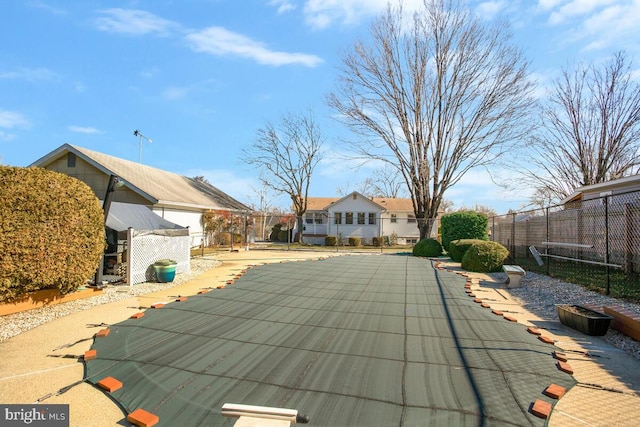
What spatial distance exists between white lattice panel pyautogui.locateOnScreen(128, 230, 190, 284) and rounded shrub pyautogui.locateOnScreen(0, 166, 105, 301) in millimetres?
1584

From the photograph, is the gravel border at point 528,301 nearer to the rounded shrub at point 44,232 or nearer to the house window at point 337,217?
the rounded shrub at point 44,232

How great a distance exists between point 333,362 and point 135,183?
14.0m

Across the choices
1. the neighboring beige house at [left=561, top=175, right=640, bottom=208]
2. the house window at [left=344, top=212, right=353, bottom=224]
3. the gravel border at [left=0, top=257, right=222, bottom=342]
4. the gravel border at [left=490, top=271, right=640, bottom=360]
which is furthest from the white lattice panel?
the house window at [left=344, top=212, right=353, bottom=224]

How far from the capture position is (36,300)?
229 inches

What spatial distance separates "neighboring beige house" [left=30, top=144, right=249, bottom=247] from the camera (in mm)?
14609

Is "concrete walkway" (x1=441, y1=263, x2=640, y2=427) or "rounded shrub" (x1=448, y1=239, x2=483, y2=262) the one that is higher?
"rounded shrub" (x1=448, y1=239, x2=483, y2=262)

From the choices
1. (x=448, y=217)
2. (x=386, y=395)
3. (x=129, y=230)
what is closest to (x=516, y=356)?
(x=386, y=395)

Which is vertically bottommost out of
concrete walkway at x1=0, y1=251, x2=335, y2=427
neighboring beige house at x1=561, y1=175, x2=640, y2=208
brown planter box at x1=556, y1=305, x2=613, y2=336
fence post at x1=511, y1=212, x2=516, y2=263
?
concrete walkway at x1=0, y1=251, x2=335, y2=427

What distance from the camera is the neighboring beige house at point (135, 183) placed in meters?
14.6

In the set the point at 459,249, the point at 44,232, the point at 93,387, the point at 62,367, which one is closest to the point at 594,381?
the point at 93,387

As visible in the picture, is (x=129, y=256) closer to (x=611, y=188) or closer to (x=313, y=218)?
(x=611, y=188)

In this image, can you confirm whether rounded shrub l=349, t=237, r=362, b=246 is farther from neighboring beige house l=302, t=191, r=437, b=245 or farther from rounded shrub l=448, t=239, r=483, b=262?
rounded shrub l=448, t=239, r=483, b=262

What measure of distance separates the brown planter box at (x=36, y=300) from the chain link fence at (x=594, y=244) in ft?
32.1

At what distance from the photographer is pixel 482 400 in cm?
271
